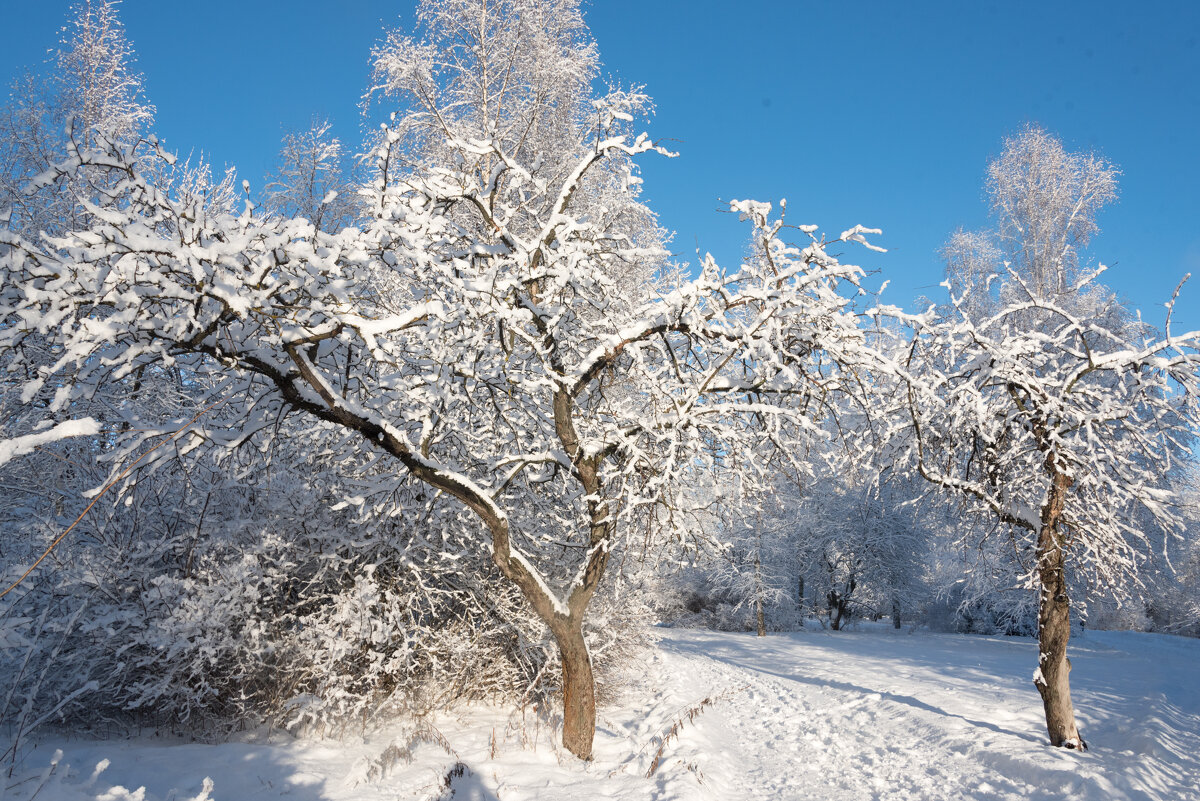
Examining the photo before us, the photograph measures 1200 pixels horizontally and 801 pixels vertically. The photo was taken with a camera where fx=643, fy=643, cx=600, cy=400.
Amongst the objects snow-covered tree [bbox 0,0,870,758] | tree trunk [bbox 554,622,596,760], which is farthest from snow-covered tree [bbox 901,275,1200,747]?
tree trunk [bbox 554,622,596,760]

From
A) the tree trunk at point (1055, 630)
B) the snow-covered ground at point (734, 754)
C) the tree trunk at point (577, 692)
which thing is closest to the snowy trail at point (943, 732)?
the snow-covered ground at point (734, 754)

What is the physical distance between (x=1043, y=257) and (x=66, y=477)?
19.4 meters

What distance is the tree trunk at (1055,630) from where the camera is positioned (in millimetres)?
6141

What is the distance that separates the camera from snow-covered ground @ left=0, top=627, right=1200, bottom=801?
15.2 feet

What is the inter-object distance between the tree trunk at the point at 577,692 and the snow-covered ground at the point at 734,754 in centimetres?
21

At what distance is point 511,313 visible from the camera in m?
4.40

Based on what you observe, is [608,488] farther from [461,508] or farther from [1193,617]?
[1193,617]

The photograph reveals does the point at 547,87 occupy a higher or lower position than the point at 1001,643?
higher

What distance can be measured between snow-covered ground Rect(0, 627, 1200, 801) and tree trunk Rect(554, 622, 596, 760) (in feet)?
0.69

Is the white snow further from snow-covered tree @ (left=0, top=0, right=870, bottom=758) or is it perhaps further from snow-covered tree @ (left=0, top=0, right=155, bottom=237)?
snow-covered tree @ (left=0, top=0, right=155, bottom=237)

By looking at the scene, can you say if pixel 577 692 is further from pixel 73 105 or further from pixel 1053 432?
pixel 73 105

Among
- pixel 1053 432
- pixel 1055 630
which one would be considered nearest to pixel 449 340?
pixel 1053 432

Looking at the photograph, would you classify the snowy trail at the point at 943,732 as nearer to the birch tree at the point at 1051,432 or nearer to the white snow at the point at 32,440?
the birch tree at the point at 1051,432

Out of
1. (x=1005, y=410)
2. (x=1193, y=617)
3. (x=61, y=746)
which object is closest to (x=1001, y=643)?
(x=1193, y=617)
